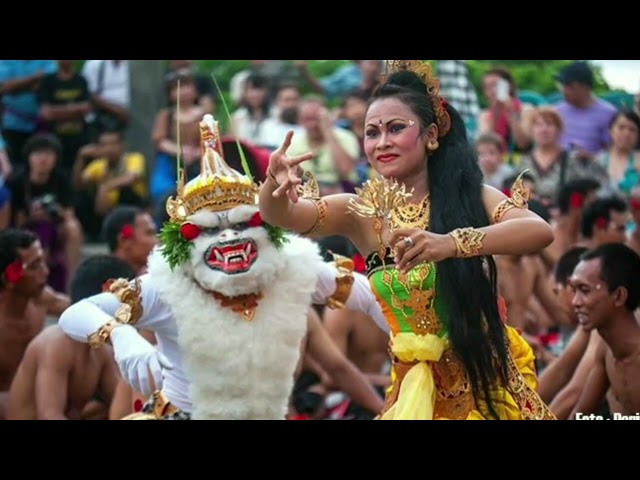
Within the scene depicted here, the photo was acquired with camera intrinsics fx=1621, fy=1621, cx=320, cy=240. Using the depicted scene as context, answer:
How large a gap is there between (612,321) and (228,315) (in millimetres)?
1833

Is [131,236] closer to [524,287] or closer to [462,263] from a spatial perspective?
[524,287]

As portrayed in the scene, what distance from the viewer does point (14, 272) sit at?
8914 millimetres

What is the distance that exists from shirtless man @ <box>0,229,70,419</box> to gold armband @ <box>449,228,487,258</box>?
3.90 meters

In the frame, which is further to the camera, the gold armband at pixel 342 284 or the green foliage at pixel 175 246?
the gold armband at pixel 342 284

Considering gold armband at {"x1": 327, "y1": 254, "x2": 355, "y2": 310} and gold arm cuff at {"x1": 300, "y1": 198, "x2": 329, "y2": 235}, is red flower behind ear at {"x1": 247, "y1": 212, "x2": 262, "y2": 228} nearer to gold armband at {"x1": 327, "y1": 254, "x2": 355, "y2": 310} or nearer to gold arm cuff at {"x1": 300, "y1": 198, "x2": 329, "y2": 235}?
gold armband at {"x1": 327, "y1": 254, "x2": 355, "y2": 310}

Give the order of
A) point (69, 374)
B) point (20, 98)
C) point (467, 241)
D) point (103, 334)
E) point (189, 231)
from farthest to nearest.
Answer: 1. point (20, 98)
2. point (69, 374)
3. point (189, 231)
4. point (103, 334)
5. point (467, 241)

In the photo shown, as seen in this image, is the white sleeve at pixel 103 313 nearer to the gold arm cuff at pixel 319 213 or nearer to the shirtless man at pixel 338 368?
the gold arm cuff at pixel 319 213

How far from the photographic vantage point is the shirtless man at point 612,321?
752cm

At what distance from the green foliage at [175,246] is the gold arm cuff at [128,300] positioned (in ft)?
0.59

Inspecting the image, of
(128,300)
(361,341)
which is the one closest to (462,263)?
(128,300)

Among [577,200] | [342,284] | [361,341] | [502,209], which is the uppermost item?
[577,200]

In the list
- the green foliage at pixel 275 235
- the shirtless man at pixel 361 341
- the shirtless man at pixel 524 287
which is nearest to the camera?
the green foliage at pixel 275 235

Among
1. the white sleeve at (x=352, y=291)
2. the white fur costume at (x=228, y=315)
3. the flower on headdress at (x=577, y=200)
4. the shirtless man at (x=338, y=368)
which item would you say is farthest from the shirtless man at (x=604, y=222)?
the white fur costume at (x=228, y=315)

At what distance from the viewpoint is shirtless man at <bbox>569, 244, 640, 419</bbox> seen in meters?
7.52
